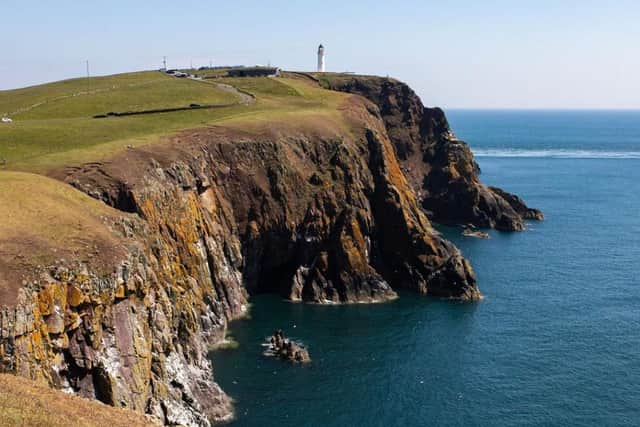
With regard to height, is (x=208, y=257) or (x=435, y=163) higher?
(x=435, y=163)

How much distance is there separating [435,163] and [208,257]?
349 feet

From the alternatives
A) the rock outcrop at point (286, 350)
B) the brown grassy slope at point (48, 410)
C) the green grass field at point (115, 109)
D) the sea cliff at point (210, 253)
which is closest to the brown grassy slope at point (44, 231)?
the sea cliff at point (210, 253)

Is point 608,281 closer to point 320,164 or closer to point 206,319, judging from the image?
point 320,164

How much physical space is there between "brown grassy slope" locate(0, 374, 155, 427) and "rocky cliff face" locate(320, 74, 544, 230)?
426 ft

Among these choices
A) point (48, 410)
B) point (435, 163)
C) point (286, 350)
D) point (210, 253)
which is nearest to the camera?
point (48, 410)

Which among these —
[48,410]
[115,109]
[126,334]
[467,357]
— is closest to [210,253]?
[467,357]

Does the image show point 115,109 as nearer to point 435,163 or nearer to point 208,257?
point 208,257

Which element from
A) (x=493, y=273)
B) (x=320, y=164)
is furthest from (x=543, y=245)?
(x=320, y=164)

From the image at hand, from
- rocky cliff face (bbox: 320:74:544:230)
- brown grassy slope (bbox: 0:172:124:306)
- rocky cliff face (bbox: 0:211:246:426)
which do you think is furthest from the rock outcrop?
rocky cliff face (bbox: 320:74:544:230)

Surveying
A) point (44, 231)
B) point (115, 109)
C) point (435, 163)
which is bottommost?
point (44, 231)

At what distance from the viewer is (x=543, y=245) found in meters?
135

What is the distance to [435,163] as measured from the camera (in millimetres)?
180500

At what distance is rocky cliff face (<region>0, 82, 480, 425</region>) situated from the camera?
46.3m

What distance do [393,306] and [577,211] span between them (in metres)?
95.8
